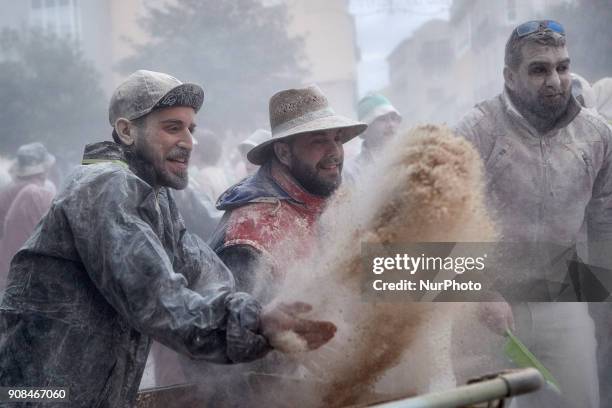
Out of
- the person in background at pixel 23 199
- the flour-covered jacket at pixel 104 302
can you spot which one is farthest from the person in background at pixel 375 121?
the person in background at pixel 23 199

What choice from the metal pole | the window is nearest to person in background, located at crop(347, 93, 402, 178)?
the metal pole

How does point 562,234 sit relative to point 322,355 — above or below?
above

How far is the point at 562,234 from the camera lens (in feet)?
11.6

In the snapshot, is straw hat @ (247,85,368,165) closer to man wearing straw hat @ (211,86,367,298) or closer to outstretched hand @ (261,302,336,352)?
man wearing straw hat @ (211,86,367,298)

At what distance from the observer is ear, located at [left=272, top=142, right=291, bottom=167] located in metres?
3.33

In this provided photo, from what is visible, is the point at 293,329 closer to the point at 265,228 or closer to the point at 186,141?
the point at 186,141

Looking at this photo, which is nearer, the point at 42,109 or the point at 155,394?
the point at 155,394

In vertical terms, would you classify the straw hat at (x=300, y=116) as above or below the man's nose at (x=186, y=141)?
above

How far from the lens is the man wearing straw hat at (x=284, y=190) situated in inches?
117

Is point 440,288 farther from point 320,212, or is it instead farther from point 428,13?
point 428,13

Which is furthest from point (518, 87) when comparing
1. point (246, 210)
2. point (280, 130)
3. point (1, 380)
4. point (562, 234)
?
point (1, 380)

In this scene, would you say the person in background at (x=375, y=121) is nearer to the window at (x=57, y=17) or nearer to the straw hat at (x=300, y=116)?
the straw hat at (x=300, y=116)

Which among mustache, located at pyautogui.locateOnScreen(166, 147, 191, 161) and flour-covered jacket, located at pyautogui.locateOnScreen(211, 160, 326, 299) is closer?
mustache, located at pyautogui.locateOnScreen(166, 147, 191, 161)

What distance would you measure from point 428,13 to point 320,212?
8.67 ft
